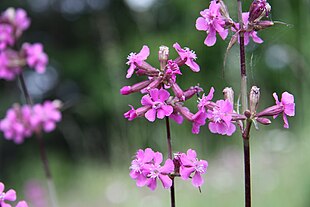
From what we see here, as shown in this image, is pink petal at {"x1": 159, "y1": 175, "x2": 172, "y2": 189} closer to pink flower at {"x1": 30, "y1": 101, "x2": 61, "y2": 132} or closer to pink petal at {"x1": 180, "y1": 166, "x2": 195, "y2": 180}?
pink petal at {"x1": 180, "y1": 166, "x2": 195, "y2": 180}

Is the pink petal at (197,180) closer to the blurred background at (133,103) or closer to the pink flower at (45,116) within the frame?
the blurred background at (133,103)

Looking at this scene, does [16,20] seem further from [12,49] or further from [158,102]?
[158,102]

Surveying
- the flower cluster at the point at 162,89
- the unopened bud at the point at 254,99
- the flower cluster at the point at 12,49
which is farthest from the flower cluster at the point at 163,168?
the flower cluster at the point at 12,49

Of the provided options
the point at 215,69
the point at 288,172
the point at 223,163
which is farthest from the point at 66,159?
the point at 288,172

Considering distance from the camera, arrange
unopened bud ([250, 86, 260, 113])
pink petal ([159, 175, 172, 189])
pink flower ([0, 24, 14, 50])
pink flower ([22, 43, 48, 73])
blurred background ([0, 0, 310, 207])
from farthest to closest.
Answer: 1. blurred background ([0, 0, 310, 207])
2. pink flower ([22, 43, 48, 73])
3. pink flower ([0, 24, 14, 50])
4. unopened bud ([250, 86, 260, 113])
5. pink petal ([159, 175, 172, 189])

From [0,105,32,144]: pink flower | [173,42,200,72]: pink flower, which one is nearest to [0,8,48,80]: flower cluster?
[0,105,32,144]: pink flower
